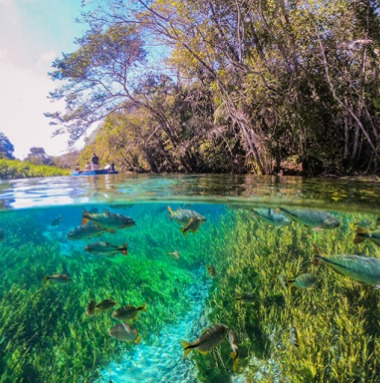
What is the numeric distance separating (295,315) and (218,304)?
203cm

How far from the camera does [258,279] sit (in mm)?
7301

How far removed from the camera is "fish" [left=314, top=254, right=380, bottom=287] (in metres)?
2.76

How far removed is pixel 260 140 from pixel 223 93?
8.97ft

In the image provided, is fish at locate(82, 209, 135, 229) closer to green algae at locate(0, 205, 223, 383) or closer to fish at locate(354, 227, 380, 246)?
fish at locate(354, 227, 380, 246)

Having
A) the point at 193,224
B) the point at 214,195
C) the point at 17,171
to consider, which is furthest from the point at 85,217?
the point at 17,171

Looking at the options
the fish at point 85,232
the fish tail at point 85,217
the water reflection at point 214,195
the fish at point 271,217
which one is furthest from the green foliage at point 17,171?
the fish at point 271,217

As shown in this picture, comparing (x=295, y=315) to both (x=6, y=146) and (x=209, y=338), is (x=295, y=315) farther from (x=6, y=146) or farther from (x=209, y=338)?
(x=6, y=146)

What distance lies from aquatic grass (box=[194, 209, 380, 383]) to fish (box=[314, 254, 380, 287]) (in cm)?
217

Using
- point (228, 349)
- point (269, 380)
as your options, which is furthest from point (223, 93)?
point (269, 380)

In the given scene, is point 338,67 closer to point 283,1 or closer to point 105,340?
point 283,1

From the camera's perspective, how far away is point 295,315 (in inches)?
221

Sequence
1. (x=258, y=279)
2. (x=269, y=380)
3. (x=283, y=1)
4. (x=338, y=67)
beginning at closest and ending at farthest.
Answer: (x=269, y=380)
(x=258, y=279)
(x=283, y=1)
(x=338, y=67)

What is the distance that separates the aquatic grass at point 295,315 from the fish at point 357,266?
2167 millimetres

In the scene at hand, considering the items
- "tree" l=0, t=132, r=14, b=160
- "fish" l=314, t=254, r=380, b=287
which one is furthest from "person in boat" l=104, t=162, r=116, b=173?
"tree" l=0, t=132, r=14, b=160
